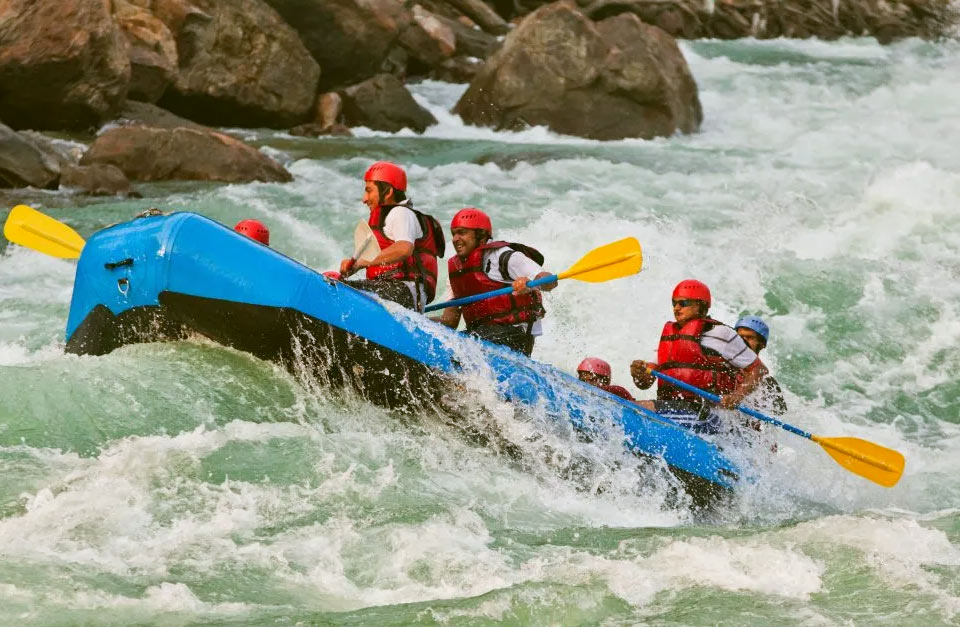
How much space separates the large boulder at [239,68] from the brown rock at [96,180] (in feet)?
10.8

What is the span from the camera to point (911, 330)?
9773 mm

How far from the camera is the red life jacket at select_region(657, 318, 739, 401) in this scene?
6.49m

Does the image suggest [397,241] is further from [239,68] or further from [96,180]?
[239,68]

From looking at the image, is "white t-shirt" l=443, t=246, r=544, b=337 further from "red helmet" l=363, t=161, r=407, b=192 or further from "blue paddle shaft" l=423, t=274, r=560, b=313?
"red helmet" l=363, t=161, r=407, b=192

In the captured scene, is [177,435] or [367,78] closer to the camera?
[177,435]

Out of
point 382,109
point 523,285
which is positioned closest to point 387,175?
point 523,285

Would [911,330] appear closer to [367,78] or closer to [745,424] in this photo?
[745,424]

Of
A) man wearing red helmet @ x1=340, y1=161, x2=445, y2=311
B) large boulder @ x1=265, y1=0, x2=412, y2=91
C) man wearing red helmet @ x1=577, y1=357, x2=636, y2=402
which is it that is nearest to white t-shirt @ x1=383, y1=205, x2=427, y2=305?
man wearing red helmet @ x1=340, y1=161, x2=445, y2=311

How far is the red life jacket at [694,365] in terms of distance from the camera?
6.49 metres

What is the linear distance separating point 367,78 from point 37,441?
1112cm

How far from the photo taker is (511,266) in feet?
21.2

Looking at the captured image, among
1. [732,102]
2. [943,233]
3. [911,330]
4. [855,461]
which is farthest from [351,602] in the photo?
[732,102]

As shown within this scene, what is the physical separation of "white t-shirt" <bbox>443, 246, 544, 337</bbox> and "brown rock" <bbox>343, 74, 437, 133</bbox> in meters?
9.09

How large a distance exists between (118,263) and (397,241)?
1335 mm
